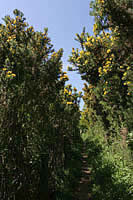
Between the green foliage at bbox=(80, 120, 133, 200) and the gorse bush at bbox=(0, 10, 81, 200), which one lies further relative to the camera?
the green foliage at bbox=(80, 120, 133, 200)

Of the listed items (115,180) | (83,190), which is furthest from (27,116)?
(83,190)

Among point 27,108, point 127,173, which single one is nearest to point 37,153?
point 27,108

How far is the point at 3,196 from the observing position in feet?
8.00

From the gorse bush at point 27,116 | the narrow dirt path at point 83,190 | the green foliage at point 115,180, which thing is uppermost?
the gorse bush at point 27,116

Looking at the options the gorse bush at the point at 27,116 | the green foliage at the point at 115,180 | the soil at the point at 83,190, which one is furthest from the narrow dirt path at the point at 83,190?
the gorse bush at the point at 27,116

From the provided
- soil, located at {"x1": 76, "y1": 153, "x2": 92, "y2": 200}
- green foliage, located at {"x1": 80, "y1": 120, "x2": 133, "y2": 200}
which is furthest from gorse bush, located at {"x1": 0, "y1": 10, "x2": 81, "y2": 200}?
green foliage, located at {"x1": 80, "y1": 120, "x2": 133, "y2": 200}

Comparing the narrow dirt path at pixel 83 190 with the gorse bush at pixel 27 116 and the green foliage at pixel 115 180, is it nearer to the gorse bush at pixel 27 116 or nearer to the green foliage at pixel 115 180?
the green foliage at pixel 115 180

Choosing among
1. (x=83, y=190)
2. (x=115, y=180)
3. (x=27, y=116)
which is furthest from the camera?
(x=83, y=190)

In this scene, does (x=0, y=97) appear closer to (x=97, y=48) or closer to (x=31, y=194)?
(x=31, y=194)

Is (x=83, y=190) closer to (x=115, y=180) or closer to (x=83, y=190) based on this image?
(x=83, y=190)

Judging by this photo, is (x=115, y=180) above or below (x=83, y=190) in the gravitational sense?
above

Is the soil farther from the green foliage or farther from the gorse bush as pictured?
the gorse bush

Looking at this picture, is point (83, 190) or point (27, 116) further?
point (83, 190)

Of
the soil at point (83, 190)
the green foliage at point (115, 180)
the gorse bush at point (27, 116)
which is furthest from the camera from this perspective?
the soil at point (83, 190)
